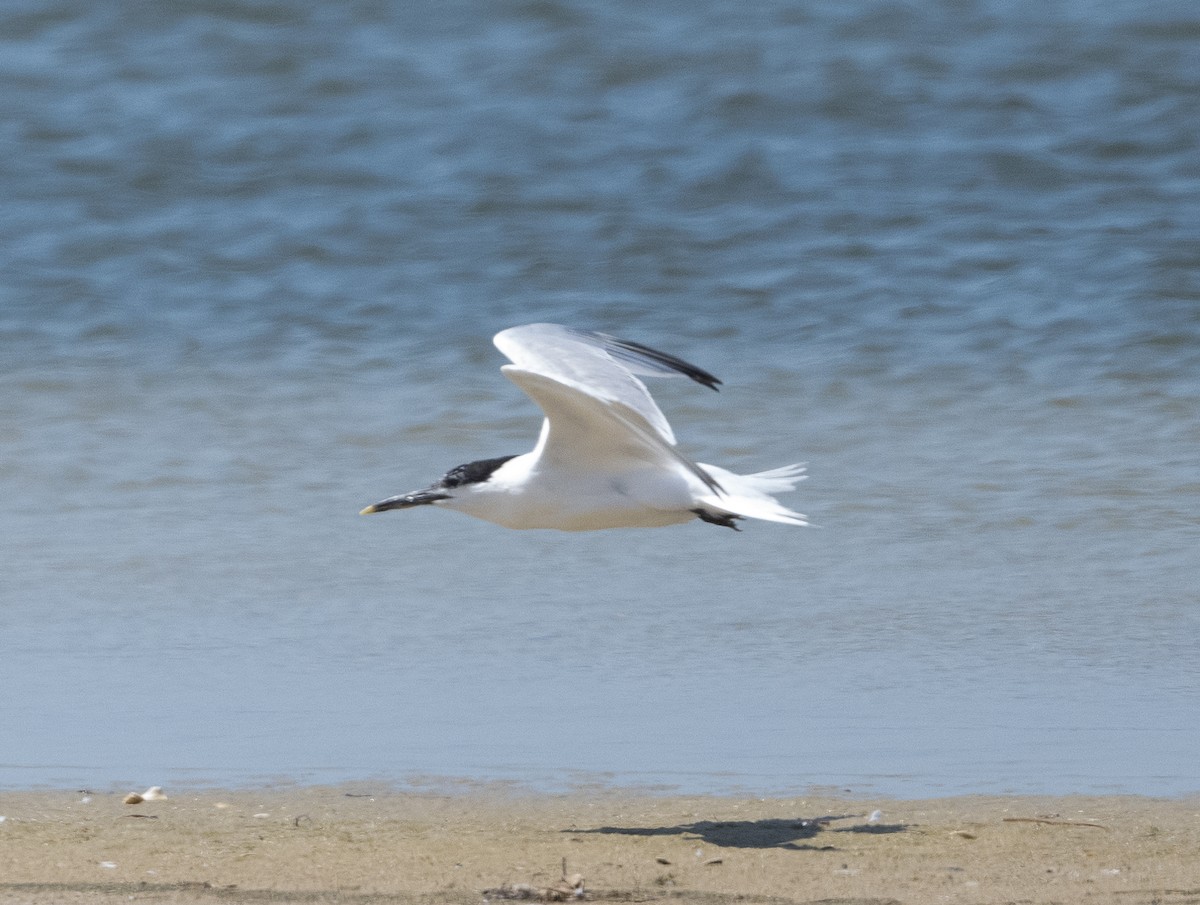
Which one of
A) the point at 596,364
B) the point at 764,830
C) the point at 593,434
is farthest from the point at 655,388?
the point at 764,830

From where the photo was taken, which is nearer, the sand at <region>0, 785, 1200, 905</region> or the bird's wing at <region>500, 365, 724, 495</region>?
the sand at <region>0, 785, 1200, 905</region>

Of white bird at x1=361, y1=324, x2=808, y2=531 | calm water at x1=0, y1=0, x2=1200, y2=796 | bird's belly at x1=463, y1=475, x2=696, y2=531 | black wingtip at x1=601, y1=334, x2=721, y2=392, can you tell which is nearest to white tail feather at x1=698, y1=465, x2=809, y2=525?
white bird at x1=361, y1=324, x2=808, y2=531

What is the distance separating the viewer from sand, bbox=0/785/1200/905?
3.68 m

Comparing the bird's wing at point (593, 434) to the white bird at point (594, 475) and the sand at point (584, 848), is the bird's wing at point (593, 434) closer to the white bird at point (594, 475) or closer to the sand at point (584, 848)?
the white bird at point (594, 475)

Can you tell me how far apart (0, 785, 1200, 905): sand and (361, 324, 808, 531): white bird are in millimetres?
785

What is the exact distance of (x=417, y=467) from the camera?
7.22 metres

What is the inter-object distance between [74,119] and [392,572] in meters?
8.26

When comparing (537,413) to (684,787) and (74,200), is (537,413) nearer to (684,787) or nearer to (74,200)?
(684,787)

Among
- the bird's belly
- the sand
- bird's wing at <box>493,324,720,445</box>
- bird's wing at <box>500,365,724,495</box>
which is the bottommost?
the sand

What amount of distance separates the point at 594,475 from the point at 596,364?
35 centimetres

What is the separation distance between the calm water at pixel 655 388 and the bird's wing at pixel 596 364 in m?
0.79

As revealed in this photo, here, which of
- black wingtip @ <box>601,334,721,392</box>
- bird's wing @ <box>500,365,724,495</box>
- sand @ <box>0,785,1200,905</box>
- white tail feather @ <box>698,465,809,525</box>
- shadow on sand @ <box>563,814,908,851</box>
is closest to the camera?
sand @ <box>0,785,1200,905</box>

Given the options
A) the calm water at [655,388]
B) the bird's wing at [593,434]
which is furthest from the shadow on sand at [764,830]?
the bird's wing at [593,434]

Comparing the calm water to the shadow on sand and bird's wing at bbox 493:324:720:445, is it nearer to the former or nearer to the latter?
the shadow on sand
